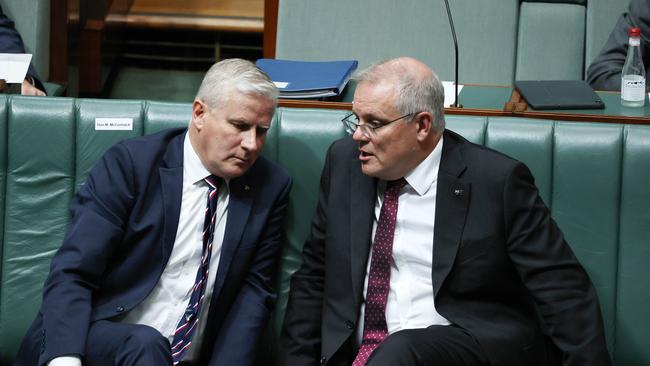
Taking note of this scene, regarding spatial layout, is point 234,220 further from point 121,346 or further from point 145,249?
point 121,346

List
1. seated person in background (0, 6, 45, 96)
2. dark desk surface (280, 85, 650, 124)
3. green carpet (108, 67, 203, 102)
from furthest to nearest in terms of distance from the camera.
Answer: green carpet (108, 67, 203, 102) < seated person in background (0, 6, 45, 96) < dark desk surface (280, 85, 650, 124)

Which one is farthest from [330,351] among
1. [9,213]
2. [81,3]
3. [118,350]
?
[81,3]

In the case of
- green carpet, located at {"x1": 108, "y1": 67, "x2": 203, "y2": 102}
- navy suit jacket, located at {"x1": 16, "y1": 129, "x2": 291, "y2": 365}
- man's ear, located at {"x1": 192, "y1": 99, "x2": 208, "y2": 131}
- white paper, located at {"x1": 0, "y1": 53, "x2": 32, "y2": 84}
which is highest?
white paper, located at {"x1": 0, "y1": 53, "x2": 32, "y2": 84}

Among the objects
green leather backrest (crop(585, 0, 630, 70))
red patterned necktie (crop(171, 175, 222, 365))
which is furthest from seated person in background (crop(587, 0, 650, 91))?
red patterned necktie (crop(171, 175, 222, 365))

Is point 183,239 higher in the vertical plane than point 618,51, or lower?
lower

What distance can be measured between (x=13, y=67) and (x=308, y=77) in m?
0.82

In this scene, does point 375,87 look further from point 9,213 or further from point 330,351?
point 9,213

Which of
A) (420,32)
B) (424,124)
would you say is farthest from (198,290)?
(420,32)

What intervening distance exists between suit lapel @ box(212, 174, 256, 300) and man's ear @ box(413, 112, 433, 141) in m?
0.41

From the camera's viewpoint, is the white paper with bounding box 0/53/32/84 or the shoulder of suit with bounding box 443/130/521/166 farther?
the white paper with bounding box 0/53/32/84

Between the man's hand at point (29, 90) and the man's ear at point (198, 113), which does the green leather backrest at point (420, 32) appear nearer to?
the man's hand at point (29, 90)

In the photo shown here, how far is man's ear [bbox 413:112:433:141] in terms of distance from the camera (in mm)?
2186

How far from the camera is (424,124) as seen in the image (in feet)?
7.21

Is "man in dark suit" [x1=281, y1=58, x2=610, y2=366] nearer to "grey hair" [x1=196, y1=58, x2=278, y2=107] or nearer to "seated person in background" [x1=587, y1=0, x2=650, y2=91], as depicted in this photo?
"grey hair" [x1=196, y1=58, x2=278, y2=107]
